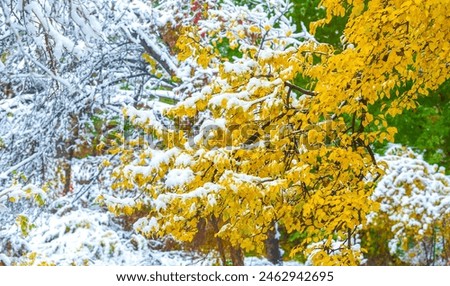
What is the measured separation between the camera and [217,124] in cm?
503

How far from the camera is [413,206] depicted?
28.7 feet

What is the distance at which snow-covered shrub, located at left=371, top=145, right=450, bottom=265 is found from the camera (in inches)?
339

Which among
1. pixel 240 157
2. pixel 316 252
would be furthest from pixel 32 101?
pixel 316 252

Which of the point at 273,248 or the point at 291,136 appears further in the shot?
the point at 273,248

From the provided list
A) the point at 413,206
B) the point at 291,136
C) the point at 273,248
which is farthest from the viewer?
the point at 273,248

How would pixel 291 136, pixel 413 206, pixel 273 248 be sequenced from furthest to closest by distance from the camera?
pixel 273 248, pixel 413 206, pixel 291 136

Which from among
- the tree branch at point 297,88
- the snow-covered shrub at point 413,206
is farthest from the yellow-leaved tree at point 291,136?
the snow-covered shrub at point 413,206

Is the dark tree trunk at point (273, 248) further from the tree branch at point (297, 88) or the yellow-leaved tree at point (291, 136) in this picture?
the tree branch at point (297, 88)

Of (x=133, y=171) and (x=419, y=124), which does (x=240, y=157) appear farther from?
(x=419, y=124)

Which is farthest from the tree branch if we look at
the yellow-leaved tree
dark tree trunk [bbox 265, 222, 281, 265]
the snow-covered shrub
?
dark tree trunk [bbox 265, 222, 281, 265]

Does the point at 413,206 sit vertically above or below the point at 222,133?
below

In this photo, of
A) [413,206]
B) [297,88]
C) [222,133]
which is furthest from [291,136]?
[413,206]

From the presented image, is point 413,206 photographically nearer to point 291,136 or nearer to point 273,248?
point 273,248

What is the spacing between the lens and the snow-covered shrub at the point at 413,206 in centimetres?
860
